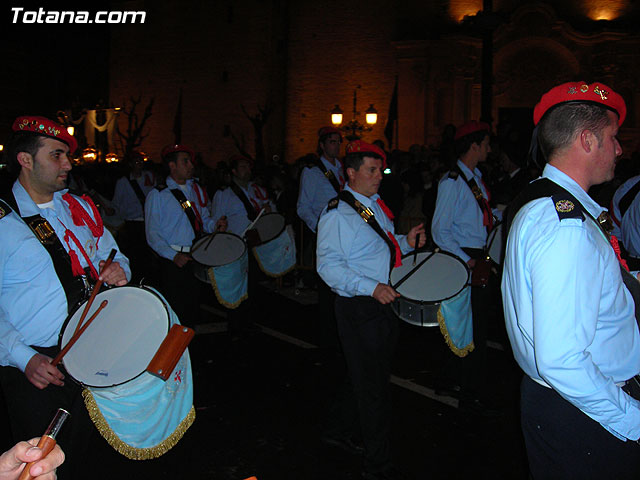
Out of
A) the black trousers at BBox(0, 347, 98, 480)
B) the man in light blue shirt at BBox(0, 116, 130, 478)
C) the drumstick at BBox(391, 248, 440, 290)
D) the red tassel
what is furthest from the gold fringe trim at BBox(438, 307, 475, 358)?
the black trousers at BBox(0, 347, 98, 480)

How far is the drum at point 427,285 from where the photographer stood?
4.02 metres

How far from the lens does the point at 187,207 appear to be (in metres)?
6.12

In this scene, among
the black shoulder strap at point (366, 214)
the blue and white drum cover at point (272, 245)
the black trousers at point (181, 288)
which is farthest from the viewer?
the blue and white drum cover at point (272, 245)

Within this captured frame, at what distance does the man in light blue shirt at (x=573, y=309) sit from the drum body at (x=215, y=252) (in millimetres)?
4305

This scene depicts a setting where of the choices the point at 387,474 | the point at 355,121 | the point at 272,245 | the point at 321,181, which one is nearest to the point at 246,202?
the point at 272,245

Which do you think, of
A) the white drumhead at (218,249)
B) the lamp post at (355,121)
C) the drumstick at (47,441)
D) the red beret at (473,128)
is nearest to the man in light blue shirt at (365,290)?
the red beret at (473,128)

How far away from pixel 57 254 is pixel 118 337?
0.48 meters

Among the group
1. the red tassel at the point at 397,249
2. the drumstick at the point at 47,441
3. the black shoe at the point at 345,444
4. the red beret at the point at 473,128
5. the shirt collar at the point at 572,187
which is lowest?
the black shoe at the point at 345,444

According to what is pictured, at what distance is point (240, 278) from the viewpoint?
22.1 feet

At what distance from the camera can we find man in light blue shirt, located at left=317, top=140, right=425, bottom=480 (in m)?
3.66

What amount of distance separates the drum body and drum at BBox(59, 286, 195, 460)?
3.22 metres

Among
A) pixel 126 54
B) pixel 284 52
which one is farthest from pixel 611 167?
pixel 126 54

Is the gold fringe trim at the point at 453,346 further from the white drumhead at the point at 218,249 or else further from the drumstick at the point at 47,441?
the drumstick at the point at 47,441

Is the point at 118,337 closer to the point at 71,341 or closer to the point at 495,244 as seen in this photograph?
the point at 71,341
